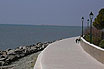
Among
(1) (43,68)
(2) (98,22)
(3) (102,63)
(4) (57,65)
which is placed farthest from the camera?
(2) (98,22)

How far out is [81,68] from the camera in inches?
523

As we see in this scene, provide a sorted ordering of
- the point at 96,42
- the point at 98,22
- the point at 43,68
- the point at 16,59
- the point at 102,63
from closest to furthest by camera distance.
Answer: the point at 43,68
the point at 102,63
the point at 96,42
the point at 16,59
the point at 98,22

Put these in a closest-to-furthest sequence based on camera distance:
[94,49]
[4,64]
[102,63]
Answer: [102,63], [94,49], [4,64]

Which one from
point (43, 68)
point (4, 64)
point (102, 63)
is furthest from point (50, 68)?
point (4, 64)

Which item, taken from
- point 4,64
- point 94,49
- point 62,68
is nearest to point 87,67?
point 62,68

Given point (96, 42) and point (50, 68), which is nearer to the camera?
point (50, 68)

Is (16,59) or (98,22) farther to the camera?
(98,22)

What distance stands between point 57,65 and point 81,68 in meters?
1.41

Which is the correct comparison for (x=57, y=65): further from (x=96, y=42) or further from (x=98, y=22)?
(x=98, y=22)

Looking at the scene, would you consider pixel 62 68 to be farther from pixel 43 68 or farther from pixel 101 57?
pixel 101 57

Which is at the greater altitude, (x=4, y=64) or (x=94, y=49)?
(x=94, y=49)

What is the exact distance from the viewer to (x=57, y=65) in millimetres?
14086

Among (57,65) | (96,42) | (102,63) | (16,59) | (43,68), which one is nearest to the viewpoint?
(43,68)

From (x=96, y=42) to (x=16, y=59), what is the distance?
715 centimetres
